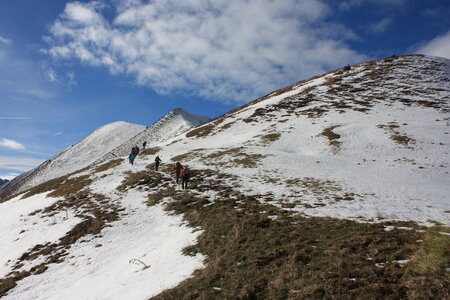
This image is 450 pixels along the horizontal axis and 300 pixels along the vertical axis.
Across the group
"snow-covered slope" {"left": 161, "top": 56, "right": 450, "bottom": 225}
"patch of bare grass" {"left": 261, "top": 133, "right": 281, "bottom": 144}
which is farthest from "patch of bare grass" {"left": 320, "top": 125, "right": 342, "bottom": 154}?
"patch of bare grass" {"left": 261, "top": 133, "right": 281, "bottom": 144}

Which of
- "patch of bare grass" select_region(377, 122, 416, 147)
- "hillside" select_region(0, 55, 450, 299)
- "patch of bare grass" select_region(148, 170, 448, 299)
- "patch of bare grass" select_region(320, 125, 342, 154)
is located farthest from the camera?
"patch of bare grass" select_region(320, 125, 342, 154)

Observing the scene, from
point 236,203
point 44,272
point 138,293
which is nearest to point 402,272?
point 138,293

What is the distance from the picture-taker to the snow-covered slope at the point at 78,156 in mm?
56625

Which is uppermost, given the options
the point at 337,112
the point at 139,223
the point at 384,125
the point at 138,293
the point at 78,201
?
the point at 337,112

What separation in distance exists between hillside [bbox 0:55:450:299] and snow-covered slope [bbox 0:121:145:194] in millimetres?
35233

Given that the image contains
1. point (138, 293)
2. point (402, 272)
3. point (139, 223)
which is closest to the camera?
point (402, 272)

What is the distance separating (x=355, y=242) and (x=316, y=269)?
8.15 feet

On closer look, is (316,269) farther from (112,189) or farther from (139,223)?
(112,189)

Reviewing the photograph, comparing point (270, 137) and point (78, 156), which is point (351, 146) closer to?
point (270, 137)

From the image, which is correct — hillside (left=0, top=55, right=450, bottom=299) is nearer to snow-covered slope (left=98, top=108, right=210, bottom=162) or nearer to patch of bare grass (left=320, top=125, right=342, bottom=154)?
patch of bare grass (left=320, top=125, right=342, bottom=154)

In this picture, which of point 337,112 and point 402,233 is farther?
point 337,112

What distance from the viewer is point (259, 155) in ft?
97.5

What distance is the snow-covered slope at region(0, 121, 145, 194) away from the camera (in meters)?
56.6

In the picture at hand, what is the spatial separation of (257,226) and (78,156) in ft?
232
